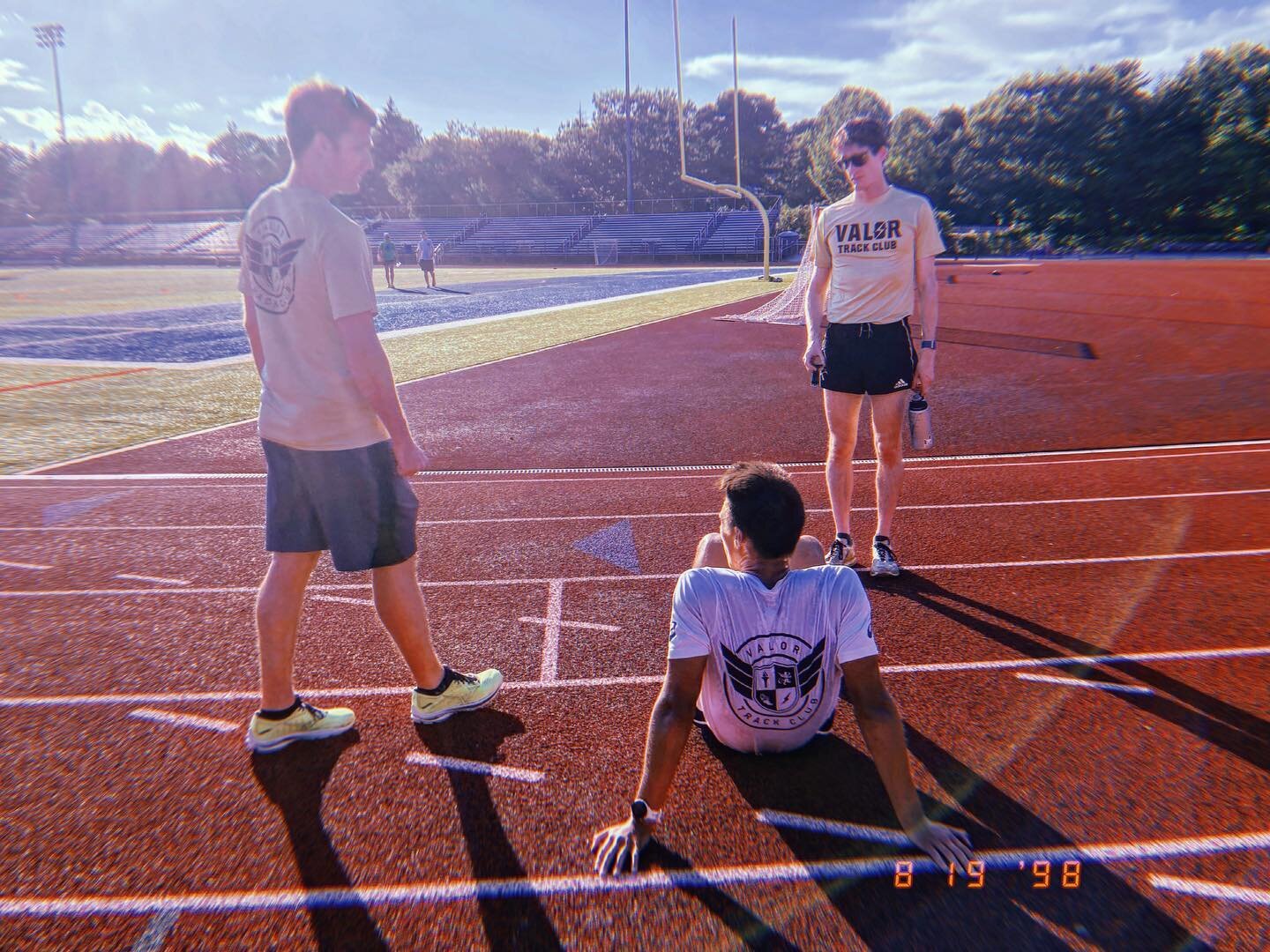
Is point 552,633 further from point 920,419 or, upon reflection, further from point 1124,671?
point 1124,671

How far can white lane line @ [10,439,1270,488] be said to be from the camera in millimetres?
6613

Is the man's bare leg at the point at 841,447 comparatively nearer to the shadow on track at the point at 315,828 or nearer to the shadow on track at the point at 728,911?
the shadow on track at the point at 728,911

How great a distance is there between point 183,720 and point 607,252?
49999 millimetres

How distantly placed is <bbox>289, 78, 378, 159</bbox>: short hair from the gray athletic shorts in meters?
0.99

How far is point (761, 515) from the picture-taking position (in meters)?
2.26

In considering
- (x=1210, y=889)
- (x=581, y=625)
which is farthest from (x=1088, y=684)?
(x=581, y=625)

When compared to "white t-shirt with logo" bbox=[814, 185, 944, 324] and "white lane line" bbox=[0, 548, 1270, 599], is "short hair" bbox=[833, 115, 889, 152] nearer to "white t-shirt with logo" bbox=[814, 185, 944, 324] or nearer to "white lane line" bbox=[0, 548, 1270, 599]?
"white t-shirt with logo" bbox=[814, 185, 944, 324]

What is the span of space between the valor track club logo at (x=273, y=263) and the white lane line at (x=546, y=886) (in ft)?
5.85

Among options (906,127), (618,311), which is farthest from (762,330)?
(906,127)

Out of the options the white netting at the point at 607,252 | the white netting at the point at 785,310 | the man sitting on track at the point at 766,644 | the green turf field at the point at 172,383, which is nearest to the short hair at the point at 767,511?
the man sitting on track at the point at 766,644

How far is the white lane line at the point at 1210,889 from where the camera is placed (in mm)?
2188

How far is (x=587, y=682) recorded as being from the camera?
340cm

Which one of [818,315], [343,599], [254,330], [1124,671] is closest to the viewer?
[254,330]

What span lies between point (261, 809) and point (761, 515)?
75.7 inches
